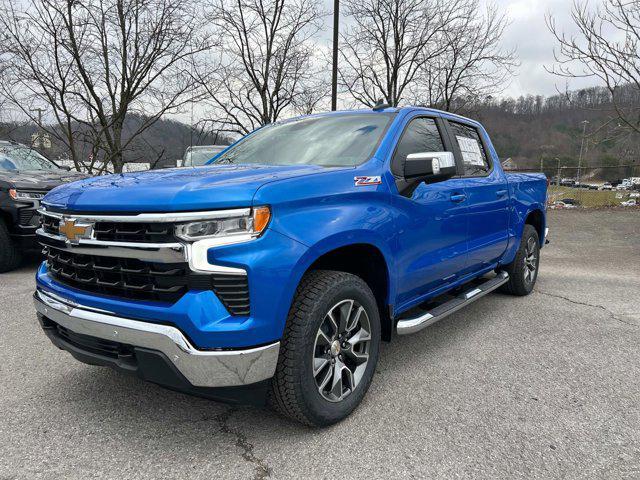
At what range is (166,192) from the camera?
201 cm

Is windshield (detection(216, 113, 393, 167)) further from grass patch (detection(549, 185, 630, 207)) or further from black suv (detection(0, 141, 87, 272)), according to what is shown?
grass patch (detection(549, 185, 630, 207))

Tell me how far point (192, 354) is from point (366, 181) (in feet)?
4.49

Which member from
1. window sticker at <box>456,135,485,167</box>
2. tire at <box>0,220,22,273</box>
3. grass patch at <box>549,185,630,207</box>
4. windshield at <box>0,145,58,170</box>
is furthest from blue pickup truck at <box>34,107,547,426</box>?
grass patch at <box>549,185,630,207</box>

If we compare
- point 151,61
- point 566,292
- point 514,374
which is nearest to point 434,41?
point 151,61

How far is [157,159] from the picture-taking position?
11023 mm

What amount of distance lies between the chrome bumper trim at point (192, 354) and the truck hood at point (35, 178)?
4.79 m

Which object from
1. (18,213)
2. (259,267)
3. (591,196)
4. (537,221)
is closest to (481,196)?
(537,221)

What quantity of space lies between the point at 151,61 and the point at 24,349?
29.4ft

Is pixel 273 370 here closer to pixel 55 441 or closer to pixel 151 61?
pixel 55 441

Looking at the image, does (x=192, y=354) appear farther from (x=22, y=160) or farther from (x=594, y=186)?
(x=594, y=186)

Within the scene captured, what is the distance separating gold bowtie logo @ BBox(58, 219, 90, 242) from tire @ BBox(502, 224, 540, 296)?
4.25 meters

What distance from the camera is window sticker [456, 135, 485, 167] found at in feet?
13.1

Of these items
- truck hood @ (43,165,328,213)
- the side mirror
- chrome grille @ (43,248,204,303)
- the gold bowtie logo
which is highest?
the side mirror

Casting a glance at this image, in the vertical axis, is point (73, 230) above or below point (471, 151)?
below
